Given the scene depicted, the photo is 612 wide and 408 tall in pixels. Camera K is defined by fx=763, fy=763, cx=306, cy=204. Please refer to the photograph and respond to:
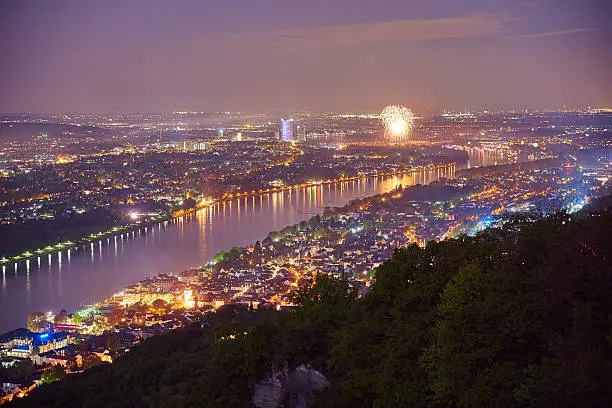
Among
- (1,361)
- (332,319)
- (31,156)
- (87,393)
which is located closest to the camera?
(332,319)

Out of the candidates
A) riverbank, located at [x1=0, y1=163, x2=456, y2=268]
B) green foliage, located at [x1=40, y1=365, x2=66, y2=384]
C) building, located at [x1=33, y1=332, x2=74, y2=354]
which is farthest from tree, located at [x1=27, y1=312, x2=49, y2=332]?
riverbank, located at [x1=0, y1=163, x2=456, y2=268]

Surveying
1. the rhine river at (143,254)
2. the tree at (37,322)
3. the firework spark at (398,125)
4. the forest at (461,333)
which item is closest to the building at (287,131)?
the firework spark at (398,125)

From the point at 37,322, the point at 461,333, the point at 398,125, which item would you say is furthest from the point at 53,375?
the point at 398,125

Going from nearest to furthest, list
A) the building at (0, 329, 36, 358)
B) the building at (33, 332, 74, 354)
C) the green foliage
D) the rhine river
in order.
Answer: the green foliage < the building at (0, 329, 36, 358) < the building at (33, 332, 74, 354) < the rhine river

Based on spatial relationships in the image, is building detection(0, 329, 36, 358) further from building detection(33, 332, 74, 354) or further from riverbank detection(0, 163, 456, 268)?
riverbank detection(0, 163, 456, 268)

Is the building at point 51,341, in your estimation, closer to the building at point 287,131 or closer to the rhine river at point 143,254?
the rhine river at point 143,254

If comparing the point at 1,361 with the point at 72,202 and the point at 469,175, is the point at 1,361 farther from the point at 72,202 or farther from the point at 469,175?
the point at 469,175

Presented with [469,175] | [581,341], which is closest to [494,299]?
[581,341]

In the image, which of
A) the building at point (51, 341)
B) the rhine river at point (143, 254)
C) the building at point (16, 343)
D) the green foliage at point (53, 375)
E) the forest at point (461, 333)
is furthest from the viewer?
the rhine river at point (143, 254)

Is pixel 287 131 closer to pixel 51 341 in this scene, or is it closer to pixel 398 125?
pixel 398 125
